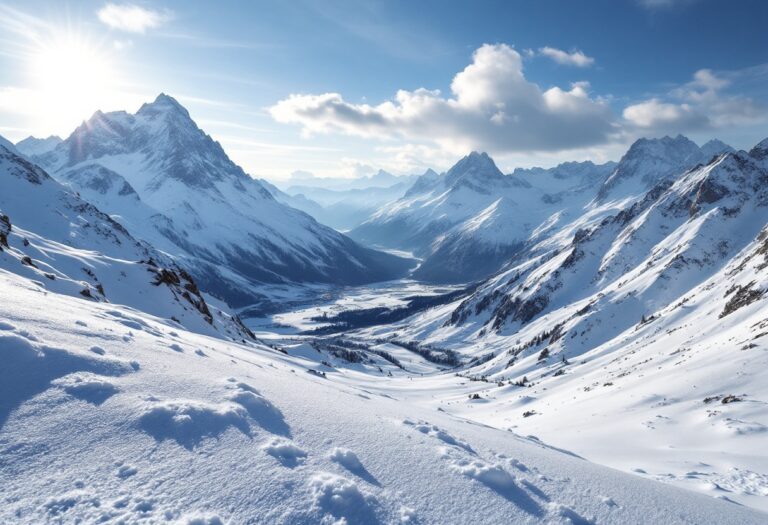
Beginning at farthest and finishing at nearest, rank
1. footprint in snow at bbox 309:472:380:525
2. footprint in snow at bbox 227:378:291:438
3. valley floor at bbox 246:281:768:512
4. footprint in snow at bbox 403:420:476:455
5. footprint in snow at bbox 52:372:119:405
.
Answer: valley floor at bbox 246:281:768:512 → footprint in snow at bbox 403:420:476:455 → footprint in snow at bbox 227:378:291:438 → footprint in snow at bbox 52:372:119:405 → footprint in snow at bbox 309:472:380:525

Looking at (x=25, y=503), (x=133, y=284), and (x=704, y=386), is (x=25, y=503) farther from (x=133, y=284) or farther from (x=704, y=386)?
(x=133, y=284)

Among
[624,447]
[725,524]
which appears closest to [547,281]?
[624,447]

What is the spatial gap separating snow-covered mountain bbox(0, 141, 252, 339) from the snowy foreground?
810 inches

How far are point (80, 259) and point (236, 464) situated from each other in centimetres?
5589

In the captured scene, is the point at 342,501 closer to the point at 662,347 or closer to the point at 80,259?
A: the point at 80,259

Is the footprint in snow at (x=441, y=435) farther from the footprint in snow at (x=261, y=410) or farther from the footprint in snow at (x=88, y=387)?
the footprint in snow at (x=88, y=387)

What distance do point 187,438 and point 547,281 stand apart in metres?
199

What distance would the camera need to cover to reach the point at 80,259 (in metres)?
52.1

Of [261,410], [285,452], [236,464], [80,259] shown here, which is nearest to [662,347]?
[261,410]

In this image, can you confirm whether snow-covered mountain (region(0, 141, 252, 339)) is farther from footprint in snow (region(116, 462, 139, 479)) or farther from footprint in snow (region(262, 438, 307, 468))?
footprint in snow (region(262, 438, 307, 468))

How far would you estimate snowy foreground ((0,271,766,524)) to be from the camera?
23.3 ft

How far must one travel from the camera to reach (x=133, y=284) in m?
53.3

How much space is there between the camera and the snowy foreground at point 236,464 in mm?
7090

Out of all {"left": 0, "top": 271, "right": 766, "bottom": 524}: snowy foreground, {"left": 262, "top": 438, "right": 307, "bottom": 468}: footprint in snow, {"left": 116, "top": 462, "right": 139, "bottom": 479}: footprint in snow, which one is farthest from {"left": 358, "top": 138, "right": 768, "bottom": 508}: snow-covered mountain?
{"left": 116, "top": 462, "right": 139, "bottom": 479}: footprint in snow
